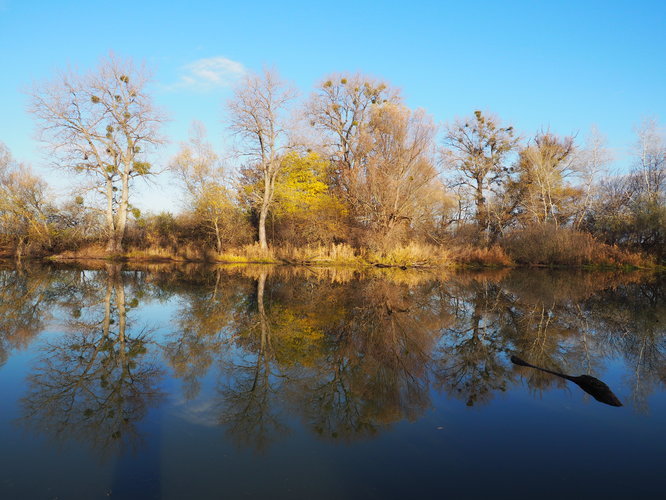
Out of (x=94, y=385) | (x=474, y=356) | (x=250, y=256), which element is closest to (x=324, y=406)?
(x=94, y=385)

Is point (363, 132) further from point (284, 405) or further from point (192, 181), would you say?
point (284, 405)

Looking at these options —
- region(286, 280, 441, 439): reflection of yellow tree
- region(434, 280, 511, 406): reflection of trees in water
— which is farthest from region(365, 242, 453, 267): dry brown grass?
region(286, 280, 441, 439): reflection of yellow tree

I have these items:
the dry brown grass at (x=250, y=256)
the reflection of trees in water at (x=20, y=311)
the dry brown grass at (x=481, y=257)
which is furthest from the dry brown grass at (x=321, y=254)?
the reflection of trees in water at (x=20, y=311)

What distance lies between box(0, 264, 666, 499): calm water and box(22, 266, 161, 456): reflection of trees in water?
2 cm

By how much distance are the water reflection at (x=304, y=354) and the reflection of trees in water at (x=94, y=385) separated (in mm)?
15

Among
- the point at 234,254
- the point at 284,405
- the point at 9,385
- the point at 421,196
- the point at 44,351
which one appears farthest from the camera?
the point at 234,254

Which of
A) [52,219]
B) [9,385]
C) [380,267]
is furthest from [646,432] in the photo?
[52,219]

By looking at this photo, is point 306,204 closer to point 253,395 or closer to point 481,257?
point 481,257

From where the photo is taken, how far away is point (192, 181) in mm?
25469

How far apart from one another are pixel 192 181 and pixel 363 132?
1126cm

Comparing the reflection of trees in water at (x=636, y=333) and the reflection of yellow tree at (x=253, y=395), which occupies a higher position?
the reflection of trees in water at (x=636, y=333)

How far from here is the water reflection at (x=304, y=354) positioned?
3456 millimetres

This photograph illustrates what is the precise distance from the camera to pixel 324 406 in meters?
3.64

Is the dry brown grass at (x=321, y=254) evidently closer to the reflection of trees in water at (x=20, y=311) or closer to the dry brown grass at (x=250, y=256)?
the dry brown grass at (x=250, y=256)
